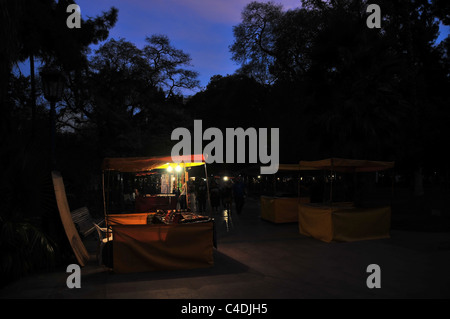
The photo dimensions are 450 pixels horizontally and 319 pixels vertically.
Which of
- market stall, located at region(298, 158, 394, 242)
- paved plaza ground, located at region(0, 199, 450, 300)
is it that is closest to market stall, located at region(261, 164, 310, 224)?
market stall, located at region(298, 158, 394, 242)

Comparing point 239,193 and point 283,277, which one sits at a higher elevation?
point 239,193

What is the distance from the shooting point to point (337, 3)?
27.5 metres

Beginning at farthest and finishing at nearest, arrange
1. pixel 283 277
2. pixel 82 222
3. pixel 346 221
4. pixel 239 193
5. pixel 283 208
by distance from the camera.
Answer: pixel 239 193
pixel 283 208
pixel 82 222
pixel 346 221
pixel 283 277

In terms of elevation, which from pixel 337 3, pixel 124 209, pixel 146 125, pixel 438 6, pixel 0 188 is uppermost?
pixel 337 3

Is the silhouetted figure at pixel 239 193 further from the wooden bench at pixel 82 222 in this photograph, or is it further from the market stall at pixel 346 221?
the wooden bench at pixel 82 222

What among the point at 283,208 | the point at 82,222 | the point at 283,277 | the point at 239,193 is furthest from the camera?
the point at 239,193

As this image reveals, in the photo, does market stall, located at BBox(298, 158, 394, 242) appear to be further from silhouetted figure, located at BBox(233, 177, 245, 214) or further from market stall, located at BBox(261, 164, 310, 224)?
silhouetted figure, located at BBox(233, 177, 245, 214)

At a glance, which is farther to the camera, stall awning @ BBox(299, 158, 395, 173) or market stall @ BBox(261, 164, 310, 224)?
market stall @ BBox(261, 164, 310, 224)

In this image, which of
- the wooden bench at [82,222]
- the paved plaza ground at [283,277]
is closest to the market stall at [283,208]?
the paved plaza ground at [283,277]

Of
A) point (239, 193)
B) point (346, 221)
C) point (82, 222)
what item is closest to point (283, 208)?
point (239, 193)

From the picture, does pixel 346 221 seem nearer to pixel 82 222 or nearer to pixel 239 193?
pixel 82 222

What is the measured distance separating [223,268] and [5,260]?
3.91m
